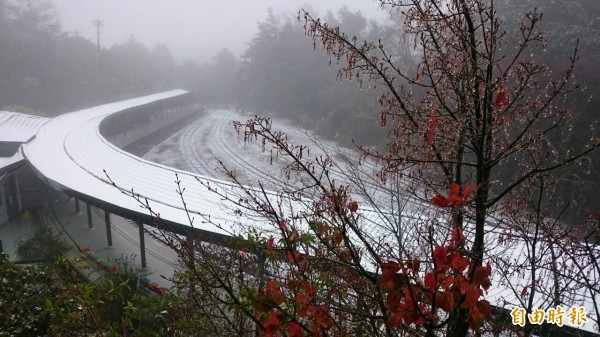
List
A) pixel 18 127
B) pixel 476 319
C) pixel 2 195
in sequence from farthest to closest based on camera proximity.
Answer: pixel 18 127
pixel 2 195
pixel 476 319

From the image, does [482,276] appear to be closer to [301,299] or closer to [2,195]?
[301,299]

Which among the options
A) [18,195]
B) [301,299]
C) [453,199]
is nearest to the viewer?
[453,199]

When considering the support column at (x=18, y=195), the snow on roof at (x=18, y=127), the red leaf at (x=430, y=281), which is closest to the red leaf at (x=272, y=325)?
the red leaf at (x=430, y=281)

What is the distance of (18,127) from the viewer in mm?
18078

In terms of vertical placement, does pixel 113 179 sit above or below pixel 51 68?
below

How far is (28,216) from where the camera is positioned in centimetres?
1254

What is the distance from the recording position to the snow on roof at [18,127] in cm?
1604

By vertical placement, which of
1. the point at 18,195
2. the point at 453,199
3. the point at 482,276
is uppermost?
the point at 453,199

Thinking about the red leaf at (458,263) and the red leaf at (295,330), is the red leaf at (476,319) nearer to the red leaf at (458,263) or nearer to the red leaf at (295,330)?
the red leaf at (458,263)

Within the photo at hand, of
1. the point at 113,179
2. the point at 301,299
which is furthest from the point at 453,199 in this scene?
the point at 113,179

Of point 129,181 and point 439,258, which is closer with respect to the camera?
point 439,258

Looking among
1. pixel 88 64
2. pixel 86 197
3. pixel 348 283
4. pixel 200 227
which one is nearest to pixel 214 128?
pixel 88 64

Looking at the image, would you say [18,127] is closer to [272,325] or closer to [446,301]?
[272,325]

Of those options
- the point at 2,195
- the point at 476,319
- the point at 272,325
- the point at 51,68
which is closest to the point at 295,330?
the point at 272,325
